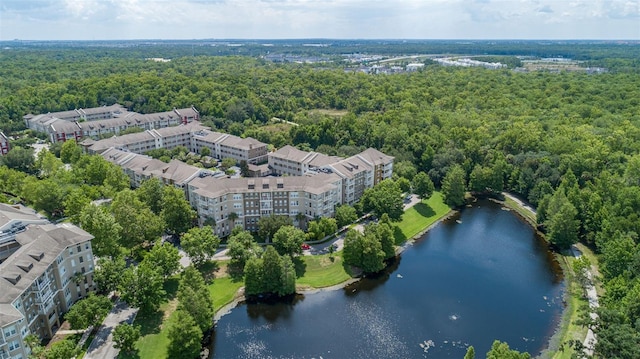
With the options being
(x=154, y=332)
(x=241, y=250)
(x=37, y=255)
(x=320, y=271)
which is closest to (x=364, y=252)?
(x=320, y=271)

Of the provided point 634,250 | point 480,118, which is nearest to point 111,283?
point 634,250

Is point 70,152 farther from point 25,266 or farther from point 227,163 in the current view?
point 25,266

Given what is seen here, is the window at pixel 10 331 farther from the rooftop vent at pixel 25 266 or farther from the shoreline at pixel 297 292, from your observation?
the shoreline at pixel 297 292

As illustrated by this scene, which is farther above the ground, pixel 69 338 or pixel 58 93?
pixel 58 93

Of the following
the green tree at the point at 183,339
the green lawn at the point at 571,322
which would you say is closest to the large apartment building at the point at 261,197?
the green tree at the point at 183,339

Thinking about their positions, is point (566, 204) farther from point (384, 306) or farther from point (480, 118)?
point (480, 118)

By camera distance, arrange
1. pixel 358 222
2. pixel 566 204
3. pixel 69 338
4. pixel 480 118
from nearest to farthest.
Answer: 1. pixel 69 338
2. pixel 566 204
3. pixel 358 222
4. pixel 480 118
